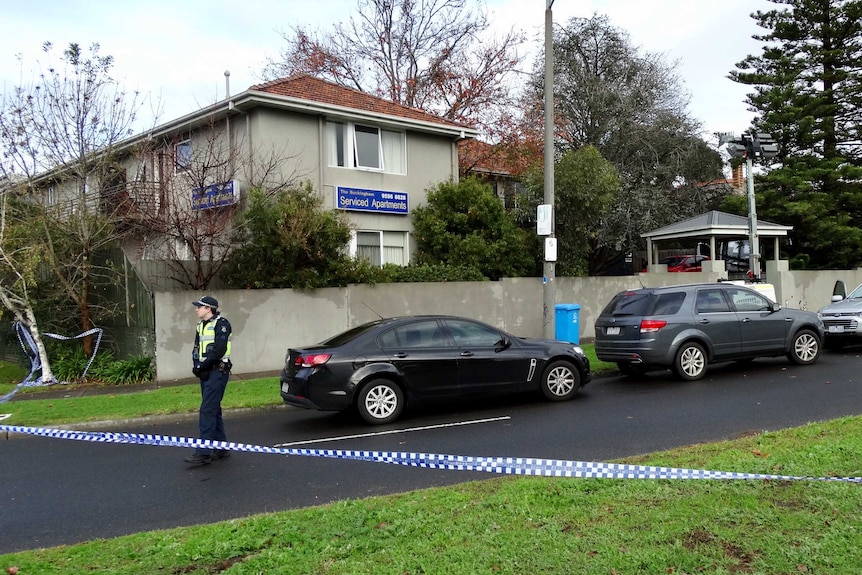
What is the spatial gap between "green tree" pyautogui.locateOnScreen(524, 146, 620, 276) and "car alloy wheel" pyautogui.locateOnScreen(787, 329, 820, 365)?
20.4 ft

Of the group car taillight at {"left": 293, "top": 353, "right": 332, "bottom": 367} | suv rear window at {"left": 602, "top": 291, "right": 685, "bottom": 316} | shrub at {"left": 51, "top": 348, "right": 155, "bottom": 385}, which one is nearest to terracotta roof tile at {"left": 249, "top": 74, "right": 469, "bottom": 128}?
shrub at {"left": 51, "top": 348, "right": 155, "bottom": 385}

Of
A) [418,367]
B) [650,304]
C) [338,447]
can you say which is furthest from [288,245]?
[650,304]

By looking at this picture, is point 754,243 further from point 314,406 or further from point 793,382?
point 314,406

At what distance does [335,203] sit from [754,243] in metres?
10.7

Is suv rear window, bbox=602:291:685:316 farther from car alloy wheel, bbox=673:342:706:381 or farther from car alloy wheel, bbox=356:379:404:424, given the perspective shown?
car alloy wheel, bbox=356:379:404:424

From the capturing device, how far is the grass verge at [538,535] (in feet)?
11.7

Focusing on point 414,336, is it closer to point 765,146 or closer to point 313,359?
point 313,359

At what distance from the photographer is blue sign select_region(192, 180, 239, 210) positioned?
1319 centimetres

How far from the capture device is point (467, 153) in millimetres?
27422

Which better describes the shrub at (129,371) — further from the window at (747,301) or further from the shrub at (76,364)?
the window at (747,301)

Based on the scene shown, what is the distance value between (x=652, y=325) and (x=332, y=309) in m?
6.78

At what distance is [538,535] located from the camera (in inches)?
156

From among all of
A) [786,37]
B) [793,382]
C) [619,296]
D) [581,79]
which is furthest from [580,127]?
[793,382]

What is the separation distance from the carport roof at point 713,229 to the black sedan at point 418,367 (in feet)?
44.8
